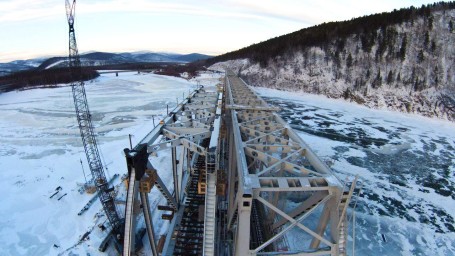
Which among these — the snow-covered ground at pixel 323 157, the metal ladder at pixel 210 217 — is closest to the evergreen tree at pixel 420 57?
the snow-covered ground at pixel 323 157

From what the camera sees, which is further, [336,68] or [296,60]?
[296,60]

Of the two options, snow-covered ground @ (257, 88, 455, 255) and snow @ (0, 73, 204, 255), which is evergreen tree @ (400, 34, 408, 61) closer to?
snow-covered ground @ (257, 88, 455, 255)

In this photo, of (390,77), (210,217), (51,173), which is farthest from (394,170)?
(390,77)

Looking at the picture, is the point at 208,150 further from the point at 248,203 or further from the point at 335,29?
the point at 335,29

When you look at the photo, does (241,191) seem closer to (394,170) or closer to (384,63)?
(394,170)

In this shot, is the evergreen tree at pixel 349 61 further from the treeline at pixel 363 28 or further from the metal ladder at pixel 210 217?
the metal ladder at pixel 210 217

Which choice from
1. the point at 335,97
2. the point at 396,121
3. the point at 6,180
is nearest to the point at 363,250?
the point at 6,180
